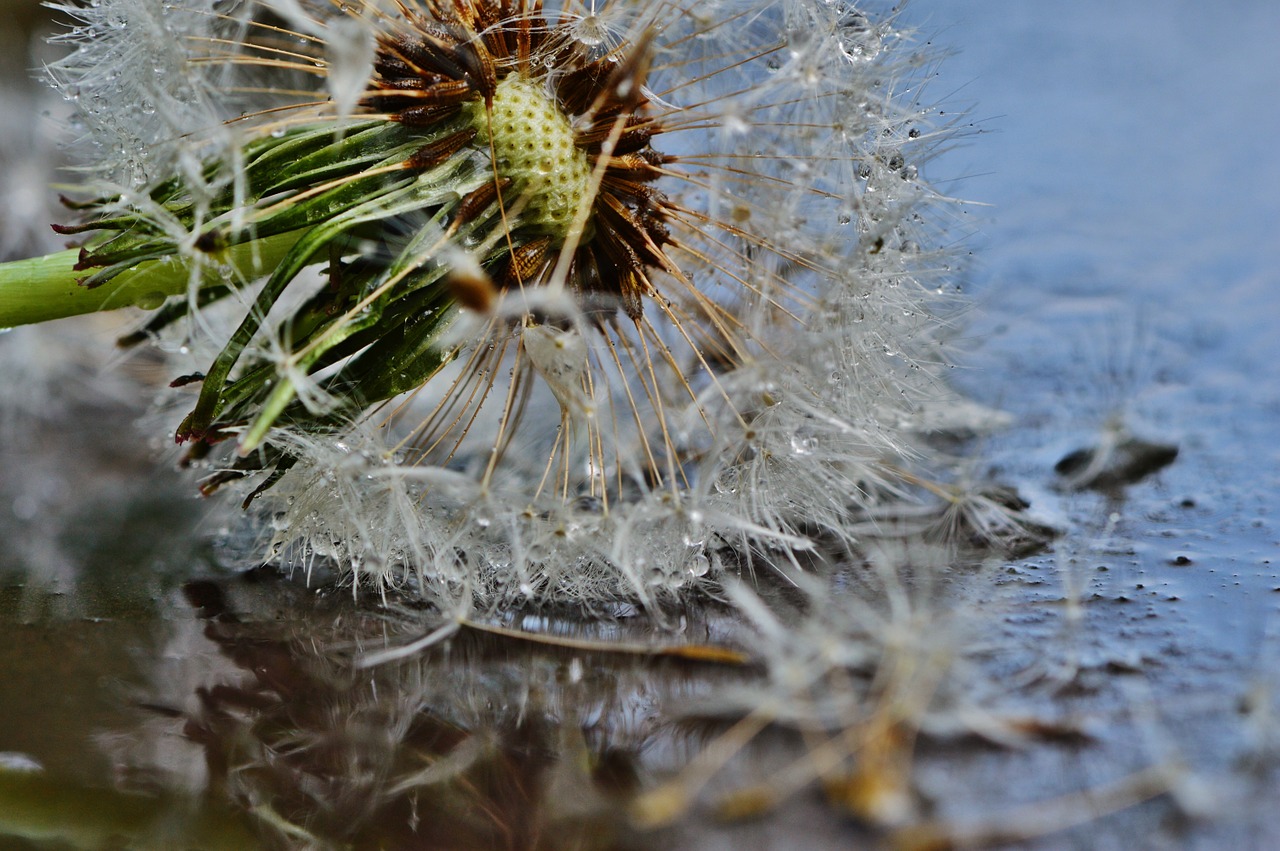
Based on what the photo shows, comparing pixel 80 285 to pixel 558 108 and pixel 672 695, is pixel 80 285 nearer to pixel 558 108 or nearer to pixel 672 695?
pixel 558 108

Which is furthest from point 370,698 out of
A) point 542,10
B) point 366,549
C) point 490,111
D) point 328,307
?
point 542,10

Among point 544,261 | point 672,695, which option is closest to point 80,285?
point 544,261

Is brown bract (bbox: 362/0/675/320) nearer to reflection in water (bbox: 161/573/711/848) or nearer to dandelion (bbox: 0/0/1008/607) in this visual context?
dandelion (bbox: 0/0/1008/607)

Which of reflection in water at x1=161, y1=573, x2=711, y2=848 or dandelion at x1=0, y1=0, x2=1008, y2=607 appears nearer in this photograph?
reflection in water at x1=161, y1=573, x2=711, y2=848

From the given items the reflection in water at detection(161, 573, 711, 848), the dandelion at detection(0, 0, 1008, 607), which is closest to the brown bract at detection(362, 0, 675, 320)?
the dandelion at detection(0, 0, 1008, 607)

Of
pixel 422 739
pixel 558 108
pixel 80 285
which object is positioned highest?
pixel 558 108

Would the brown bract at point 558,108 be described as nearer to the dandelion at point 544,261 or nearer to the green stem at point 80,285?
the dandelion at point 544,261

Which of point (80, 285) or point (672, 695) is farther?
point (80, 285)
